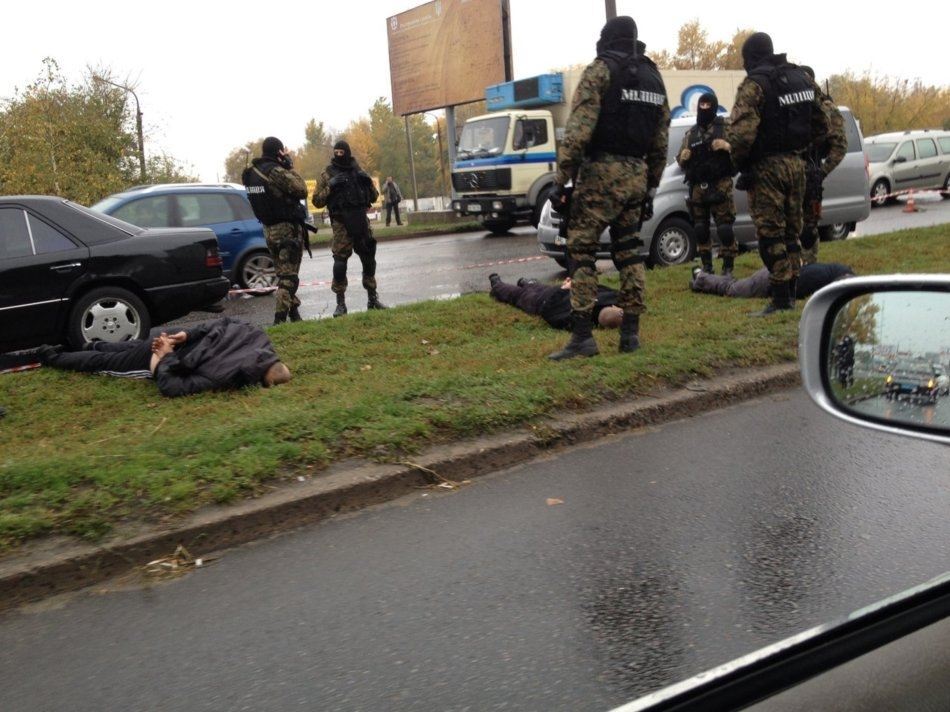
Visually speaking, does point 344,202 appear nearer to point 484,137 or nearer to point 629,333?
point 629,333

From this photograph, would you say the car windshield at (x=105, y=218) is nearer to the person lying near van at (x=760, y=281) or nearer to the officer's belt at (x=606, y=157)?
the officer's belt at (x=606, y=157)

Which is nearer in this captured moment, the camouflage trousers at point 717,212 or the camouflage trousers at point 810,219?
the camouflage trousers at point 810,219

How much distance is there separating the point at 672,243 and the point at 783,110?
4.61m

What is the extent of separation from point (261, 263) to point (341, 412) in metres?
8.49

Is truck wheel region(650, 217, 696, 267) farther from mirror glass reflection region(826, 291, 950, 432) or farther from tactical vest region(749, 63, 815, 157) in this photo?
mirror glass reflection region(826, 291, 950, 432)

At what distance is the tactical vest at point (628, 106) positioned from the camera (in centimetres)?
582

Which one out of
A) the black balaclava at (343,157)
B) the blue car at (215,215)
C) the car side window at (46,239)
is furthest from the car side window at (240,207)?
the car side window at (46,239)

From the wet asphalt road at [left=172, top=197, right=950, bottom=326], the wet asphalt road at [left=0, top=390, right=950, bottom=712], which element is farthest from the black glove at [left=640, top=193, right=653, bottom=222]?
the wet asphalt road at [left=172, top=197, right=950, bottom=326]

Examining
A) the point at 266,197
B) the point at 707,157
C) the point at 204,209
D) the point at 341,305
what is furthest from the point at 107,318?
the point at 707,157

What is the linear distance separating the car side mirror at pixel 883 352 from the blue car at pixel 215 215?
35.2 feet

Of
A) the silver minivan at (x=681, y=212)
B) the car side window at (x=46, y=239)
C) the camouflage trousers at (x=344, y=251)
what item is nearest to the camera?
the car side window at (x=46, y=239)

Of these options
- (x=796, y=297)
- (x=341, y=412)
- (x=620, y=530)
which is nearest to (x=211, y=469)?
(x=341, y=412)

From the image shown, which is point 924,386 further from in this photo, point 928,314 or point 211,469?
point 211,469

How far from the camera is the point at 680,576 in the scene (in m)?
3.22
